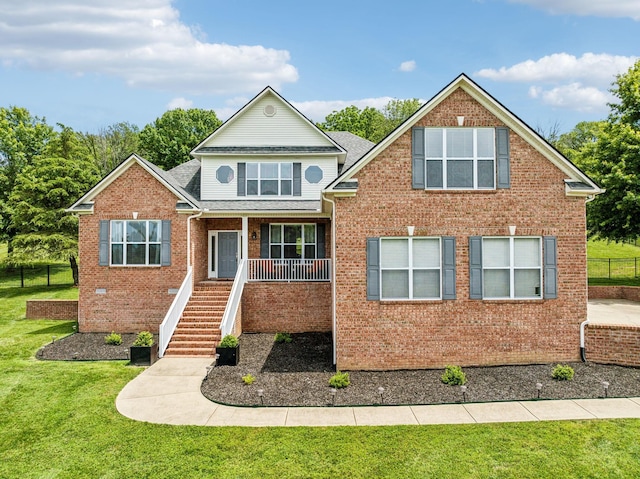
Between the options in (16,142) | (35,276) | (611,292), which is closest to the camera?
(611,292)

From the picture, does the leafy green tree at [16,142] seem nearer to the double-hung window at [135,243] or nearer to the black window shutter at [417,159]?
the double-hung window at [135,243]

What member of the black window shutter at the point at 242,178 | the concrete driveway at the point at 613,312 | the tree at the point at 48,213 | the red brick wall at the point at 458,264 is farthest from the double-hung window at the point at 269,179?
the tree at the point at 48,213

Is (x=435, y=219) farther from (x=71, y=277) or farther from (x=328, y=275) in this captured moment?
(x=71, y=277)

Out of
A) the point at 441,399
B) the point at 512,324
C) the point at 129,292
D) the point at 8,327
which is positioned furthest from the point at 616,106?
the point at 8,327

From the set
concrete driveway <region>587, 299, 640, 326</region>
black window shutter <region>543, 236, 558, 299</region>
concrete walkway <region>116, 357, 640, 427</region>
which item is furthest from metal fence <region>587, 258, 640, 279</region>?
concrete walkway <region>116, 357, 640, 427</region>

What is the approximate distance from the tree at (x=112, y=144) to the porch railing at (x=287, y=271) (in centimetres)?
3800

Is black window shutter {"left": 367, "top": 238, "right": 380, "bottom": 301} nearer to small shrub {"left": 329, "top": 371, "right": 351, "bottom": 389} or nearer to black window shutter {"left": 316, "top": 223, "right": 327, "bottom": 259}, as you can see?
small shrub {"left": 329, "top": 371, "right": 351, "bottom": 389}

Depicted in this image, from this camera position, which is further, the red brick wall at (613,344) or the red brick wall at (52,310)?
the red brick wall at (52,310)

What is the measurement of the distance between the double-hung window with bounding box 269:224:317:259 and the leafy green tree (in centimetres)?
2552

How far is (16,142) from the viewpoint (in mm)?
35812

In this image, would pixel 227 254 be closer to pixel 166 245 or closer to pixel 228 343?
pixel 166 245

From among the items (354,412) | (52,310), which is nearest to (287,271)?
(354,412)

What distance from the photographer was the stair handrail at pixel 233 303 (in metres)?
13.6

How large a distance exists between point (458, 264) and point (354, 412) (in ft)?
16.9
